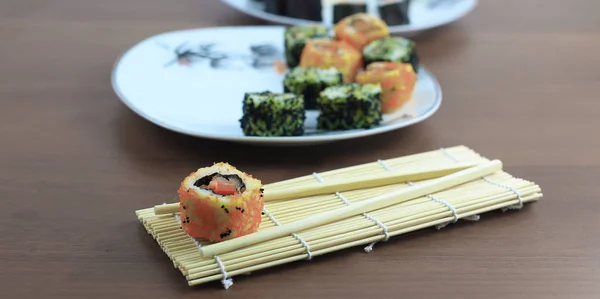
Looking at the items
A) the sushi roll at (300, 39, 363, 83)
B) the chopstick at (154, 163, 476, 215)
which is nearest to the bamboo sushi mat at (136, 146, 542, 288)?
the chopstick at (154, 163, 476, 215)

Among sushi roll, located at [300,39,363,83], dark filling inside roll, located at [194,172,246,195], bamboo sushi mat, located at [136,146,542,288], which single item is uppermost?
dark filling inside roll, located at [194,172,246,195]

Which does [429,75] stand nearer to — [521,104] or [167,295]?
[521,104]

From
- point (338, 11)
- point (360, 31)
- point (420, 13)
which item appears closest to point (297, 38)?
point (360, 31)

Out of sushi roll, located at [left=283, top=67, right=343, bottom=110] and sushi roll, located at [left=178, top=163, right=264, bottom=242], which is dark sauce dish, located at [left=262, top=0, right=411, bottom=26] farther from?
sushi roll, located at [left=178, top=163, right=264, bottom=242]

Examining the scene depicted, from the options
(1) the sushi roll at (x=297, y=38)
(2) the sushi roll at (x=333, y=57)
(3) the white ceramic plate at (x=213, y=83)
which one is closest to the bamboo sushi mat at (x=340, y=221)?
(3) the white ceramic plate at (x=213, y=83)

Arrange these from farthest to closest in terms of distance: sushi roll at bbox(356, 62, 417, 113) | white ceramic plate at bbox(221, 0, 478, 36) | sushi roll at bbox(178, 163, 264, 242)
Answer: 1. white ceramic plate at bbox(221, 0, 478, 36)
2. sushi roll at bbox(356, 62, 417, 113)
3. sushi roll at bbox(178, 163, 264, 242)

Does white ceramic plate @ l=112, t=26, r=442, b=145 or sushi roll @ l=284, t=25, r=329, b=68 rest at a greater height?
sushi roll @ l=284, t=25, r=329, b=68

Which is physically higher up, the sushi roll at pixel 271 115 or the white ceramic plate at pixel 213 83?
the sushi roll at pixel 271 115

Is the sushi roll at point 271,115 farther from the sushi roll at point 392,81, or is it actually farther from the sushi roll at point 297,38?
the sushi roll at point 297,38
